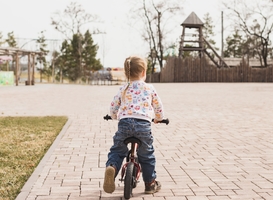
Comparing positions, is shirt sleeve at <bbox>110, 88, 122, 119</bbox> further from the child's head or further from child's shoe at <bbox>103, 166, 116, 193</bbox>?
child's shoe at <bbox>103, 166, 116, 193</bbox>

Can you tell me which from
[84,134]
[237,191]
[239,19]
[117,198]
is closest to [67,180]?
[117,198]

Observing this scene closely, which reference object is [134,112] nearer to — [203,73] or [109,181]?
[109,181]

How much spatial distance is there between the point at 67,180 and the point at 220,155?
2.49 m

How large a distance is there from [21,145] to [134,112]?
3.74 meters

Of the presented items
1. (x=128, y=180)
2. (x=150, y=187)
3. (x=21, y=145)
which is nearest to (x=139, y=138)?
(x=128, y=180)

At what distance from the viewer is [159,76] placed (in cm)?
4609

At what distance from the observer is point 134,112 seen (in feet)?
13.2

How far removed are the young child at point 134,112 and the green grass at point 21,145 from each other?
44.4 inches

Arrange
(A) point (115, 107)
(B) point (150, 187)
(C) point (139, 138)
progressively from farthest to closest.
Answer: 1. (B) point (150, 187)
2. (A) point (115, 107)
3. (C) point (139, 138)

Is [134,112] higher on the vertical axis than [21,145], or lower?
higher

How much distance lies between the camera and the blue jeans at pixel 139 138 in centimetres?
401

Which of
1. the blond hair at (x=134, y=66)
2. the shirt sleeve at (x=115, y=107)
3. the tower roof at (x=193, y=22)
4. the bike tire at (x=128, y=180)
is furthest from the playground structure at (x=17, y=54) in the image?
the bike tire at (x=128, y=180)

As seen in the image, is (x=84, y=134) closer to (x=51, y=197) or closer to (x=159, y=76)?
(x=51, y=197)

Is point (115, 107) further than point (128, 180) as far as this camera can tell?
Yes
